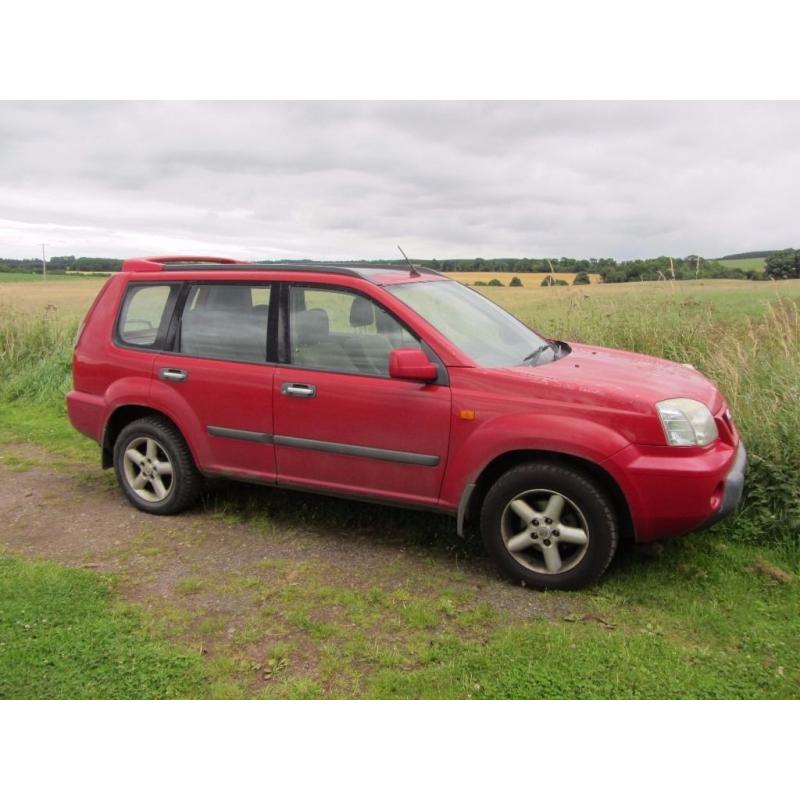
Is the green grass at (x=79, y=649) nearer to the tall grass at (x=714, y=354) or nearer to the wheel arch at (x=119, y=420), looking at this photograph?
the wheel arch at (x=119, y=420)

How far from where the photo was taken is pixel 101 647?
3398 millimetres

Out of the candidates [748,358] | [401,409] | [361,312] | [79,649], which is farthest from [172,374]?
[748,358]

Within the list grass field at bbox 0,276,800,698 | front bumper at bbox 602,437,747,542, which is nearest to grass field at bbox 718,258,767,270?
grass field at bbox 0,276,800,698

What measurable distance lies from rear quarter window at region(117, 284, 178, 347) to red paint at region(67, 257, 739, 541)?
0.08 meters

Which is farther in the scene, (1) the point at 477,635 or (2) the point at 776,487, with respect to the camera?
(2) the point at 776,487

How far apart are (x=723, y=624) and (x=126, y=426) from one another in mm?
4193

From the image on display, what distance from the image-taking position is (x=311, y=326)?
4.57 meters

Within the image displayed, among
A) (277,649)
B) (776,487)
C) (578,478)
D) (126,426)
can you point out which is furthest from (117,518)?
(776,487)

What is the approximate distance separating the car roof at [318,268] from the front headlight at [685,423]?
6.07 feet

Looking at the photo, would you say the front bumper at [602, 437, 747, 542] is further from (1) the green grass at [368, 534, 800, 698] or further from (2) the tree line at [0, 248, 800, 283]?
(2) the tree line at [0, 248, 800, 283]

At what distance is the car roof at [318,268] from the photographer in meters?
4.57

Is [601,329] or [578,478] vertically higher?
[601,329]

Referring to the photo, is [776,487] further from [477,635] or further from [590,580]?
[477,635]

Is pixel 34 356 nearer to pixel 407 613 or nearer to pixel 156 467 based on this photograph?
pixel 156 467
